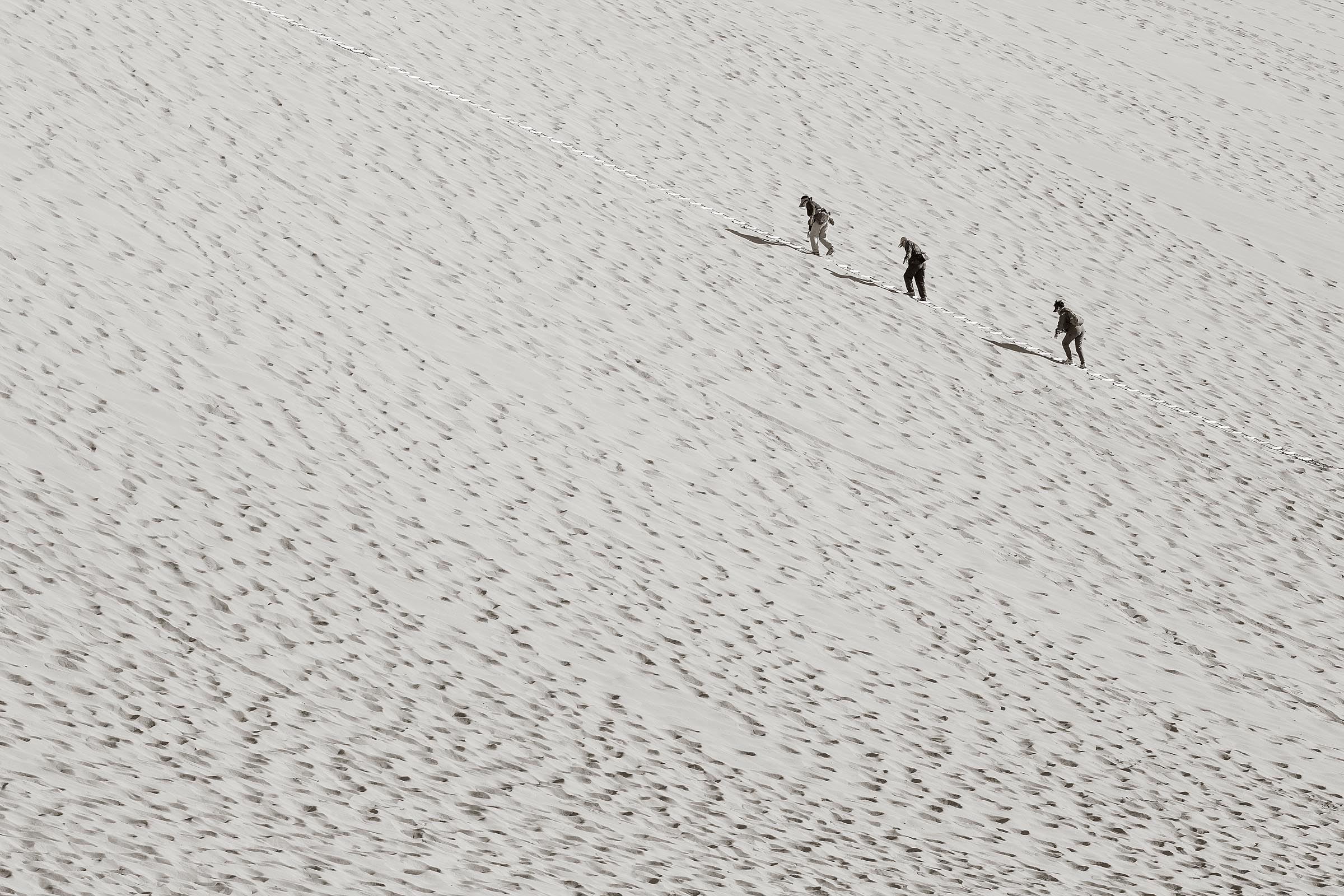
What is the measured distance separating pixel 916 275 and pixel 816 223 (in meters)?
1.66

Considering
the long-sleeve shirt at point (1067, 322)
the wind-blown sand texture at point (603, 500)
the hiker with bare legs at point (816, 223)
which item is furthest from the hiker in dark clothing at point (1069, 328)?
the hiker with bare legs at point (816, 223)

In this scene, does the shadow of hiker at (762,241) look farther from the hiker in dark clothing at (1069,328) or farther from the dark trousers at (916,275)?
the hiker in dark clothing at (1069,328)

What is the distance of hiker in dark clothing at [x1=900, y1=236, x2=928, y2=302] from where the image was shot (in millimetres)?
20906

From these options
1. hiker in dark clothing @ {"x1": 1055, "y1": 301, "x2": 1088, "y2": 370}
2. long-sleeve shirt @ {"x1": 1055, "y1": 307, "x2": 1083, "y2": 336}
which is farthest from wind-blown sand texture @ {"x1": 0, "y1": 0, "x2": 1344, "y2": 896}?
long-sleeve shirt @ {"x1": 1055, "y1": 307, "x2": 1083, "y2": 336}

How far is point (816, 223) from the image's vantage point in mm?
21562

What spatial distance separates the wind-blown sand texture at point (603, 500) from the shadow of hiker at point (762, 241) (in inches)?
25.3

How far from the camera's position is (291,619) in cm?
1165

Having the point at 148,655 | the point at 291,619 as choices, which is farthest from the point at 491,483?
the point at 148,655

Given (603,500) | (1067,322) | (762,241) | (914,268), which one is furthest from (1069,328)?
(603,500)

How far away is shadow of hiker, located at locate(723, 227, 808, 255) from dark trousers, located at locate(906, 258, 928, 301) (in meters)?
1.72

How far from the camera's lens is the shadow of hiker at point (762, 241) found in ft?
73.0

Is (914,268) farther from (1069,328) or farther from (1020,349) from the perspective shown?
(1069,328)

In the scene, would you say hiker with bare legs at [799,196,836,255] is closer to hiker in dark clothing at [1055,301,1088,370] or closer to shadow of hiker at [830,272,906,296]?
shadow of hiker at [830,272,906,296]

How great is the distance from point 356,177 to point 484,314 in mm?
3739
